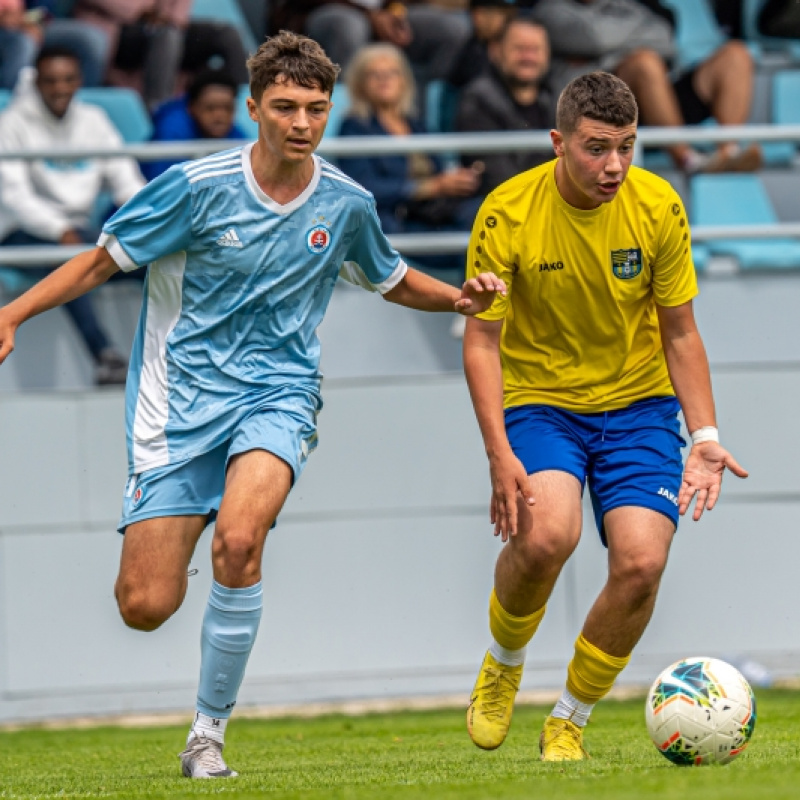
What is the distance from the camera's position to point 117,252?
5332 mm

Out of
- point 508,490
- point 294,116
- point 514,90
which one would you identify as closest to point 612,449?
point 508,490

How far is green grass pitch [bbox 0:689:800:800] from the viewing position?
4258 mm

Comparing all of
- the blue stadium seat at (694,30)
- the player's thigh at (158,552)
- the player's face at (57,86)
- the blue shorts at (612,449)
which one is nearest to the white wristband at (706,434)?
the blue shorts at (612,449)

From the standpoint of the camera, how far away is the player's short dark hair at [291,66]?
5.19 meters

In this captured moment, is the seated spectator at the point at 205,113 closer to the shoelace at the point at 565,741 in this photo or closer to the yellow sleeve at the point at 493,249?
the yellow sleeve at the point at 493,249

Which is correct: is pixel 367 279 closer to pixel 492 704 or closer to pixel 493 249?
pixel 493 249

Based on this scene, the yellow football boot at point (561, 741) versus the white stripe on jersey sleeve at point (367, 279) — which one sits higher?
the white stripe on jersey sleeve at point (367, 279)

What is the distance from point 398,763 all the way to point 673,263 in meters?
2.18

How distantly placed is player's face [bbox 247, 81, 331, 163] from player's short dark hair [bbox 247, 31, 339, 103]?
3 centimetres

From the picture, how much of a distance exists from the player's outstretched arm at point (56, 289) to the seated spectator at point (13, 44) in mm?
4891

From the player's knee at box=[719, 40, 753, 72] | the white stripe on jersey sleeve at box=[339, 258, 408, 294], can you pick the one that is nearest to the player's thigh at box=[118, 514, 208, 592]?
the white stripe on jersey sleeve at box=[339, 258, 408, 294]

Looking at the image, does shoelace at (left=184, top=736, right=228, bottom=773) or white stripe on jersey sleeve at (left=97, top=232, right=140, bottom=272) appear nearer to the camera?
shoelace at (left=184, top=736, right=228, bottom=773)

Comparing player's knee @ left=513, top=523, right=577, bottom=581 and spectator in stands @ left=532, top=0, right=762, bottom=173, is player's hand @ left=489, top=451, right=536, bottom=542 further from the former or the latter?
spectator in stands @ left=532, top=0, right=762, bottom=173

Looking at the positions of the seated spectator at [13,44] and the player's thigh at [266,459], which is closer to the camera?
the player's thigh at [266,459]
